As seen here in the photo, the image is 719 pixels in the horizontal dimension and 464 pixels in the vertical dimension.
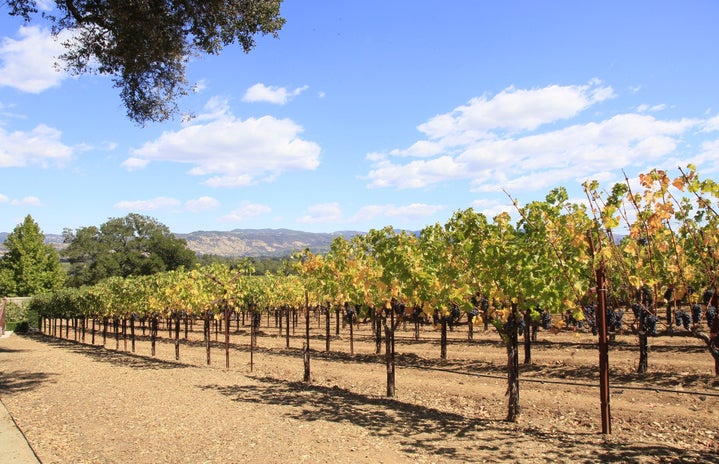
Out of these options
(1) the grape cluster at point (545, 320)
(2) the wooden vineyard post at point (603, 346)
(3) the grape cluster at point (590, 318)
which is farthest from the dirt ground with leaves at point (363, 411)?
(1) the grape cluster at point (545, 320)

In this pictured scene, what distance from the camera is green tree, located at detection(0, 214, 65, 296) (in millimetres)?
57438

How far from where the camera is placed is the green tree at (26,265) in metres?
57.4

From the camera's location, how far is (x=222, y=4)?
9492mm

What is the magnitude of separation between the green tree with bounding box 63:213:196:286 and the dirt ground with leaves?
61482 mm

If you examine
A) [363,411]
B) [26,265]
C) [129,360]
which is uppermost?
[26,265]

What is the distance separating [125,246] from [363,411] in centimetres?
9221

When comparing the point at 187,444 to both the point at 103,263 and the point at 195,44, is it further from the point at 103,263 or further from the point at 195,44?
the point at 103,263

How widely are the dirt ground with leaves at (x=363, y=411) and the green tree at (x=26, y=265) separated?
46.1 metres

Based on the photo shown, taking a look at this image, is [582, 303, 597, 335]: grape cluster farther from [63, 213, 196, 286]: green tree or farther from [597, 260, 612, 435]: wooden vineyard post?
[63, 213, 196, 286]: green tree

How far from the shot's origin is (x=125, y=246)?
9200 cm

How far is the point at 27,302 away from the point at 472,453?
179 feet

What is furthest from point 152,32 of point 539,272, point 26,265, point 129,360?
point 26,265

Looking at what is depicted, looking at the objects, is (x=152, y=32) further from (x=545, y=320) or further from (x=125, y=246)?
(x=125, y=246)

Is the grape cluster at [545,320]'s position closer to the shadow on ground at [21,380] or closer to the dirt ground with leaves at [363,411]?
the dirt ground with leaves at [363,411]
